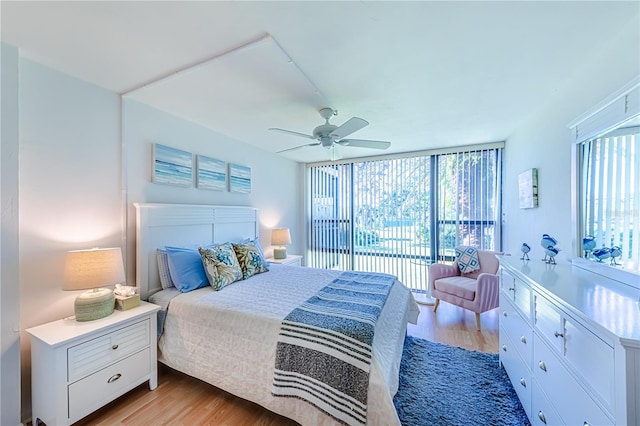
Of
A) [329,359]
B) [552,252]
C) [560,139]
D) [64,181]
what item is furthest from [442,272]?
[64,181]

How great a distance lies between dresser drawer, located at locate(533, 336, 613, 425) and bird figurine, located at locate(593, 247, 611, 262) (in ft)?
2.11

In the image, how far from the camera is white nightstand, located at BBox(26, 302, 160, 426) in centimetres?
147

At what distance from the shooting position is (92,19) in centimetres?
133

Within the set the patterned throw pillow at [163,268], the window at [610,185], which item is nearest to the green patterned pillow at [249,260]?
the patterned throw pillow at [163,268]

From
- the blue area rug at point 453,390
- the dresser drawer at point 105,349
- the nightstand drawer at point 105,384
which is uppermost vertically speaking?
the dresser drawer at point 105,349

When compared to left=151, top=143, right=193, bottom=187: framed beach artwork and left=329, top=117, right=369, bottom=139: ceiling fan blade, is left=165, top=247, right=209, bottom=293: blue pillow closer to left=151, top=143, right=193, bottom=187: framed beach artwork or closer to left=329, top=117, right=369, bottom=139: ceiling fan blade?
left=151, top=143, right=193, bottom=187: framed beach artwork

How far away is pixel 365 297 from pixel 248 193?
2.40 meters

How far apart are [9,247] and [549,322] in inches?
123

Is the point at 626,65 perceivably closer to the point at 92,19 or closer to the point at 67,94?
the point at 92,19

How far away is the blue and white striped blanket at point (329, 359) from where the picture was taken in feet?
4.41

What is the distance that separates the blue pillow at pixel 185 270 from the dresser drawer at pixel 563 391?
2548mm

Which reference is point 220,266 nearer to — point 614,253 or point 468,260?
point 614,253

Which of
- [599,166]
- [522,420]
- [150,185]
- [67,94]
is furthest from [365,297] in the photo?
[67,94]

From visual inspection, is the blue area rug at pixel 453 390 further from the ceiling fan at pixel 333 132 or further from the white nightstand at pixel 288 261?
the ceiling fan at pixel 333 132
